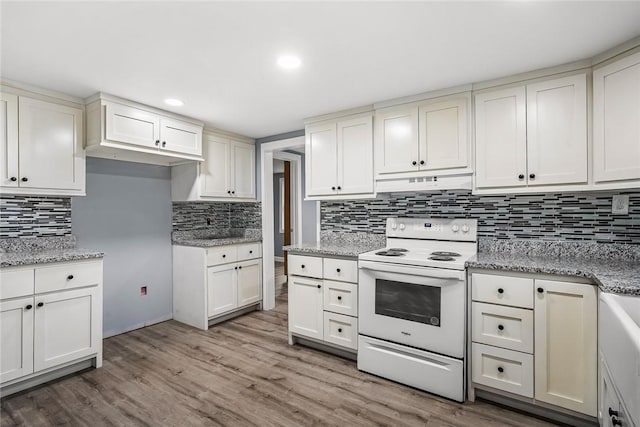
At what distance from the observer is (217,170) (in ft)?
12.2

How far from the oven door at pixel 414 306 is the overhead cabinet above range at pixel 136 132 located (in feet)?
6.88

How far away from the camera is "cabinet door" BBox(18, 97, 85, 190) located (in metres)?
2.41

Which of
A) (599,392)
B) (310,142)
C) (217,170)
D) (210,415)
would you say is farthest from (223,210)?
(599,392)

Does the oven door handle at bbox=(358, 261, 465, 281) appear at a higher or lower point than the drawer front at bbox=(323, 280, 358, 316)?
higher

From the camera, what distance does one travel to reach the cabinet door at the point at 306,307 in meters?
2.85

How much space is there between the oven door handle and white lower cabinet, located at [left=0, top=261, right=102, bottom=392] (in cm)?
214

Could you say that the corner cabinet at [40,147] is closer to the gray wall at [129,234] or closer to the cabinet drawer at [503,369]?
the gray wall at [129,234]

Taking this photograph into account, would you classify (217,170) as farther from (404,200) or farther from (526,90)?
(526,90)

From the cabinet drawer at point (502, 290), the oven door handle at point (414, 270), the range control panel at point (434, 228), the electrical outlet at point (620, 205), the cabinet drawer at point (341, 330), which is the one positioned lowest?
the cabinet drawer at point (341, 330)

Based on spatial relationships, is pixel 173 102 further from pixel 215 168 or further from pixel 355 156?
pixel 355 156

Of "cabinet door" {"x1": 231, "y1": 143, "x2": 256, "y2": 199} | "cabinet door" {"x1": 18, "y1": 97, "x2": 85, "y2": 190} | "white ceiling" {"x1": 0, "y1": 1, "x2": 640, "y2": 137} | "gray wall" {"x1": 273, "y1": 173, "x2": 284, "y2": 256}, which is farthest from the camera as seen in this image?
"gray wall" {"x1": 273, "y1": 173, "x2": 284, "y2": 256}

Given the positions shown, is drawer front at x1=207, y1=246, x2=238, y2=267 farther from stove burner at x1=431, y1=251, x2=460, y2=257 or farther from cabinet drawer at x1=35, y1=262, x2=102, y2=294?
stove burner at x1=431, y1=251, x2=460, y2=257

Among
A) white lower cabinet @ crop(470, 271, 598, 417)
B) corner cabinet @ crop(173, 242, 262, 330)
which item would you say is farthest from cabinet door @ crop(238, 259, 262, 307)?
white lower cabinet @ crop(470, 271, 598, 417)

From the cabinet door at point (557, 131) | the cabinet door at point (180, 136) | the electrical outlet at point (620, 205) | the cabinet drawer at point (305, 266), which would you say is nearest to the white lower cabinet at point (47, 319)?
the cabinet door at point (180, 136)
